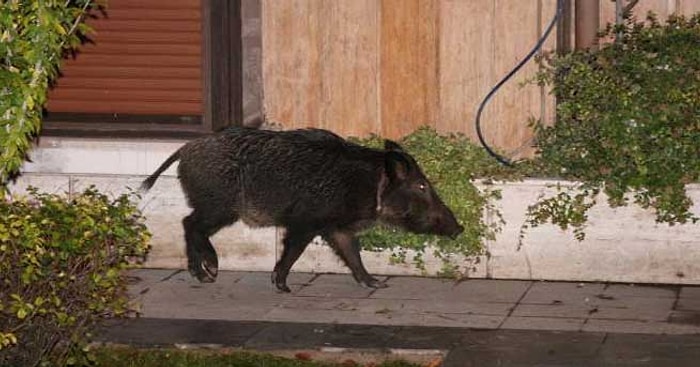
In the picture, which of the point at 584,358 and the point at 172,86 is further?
the point at 172,86

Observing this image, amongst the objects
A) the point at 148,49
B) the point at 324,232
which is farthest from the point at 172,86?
the point at 324,232

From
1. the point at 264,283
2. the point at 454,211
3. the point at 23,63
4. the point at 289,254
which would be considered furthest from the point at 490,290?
the point at 23,63

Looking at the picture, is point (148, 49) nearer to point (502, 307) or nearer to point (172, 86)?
point (172, 86)

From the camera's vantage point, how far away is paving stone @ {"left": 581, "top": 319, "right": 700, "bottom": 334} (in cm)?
1052

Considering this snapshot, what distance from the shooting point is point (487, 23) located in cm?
1290

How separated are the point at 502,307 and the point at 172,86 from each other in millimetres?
3675

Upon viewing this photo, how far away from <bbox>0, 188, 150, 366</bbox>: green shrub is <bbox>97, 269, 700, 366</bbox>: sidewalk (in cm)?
166

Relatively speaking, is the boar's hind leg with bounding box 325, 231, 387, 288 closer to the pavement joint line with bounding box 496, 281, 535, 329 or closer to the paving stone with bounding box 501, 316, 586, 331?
the pavement joint line with bounding box 496, 281, 535, 329

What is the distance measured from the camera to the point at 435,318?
11.0 metres

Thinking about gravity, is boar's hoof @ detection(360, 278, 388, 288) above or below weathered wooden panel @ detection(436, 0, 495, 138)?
below

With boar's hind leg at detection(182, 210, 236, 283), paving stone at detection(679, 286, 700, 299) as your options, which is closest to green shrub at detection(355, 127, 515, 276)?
boar's hind leg at detection(182, 210, 236, 283)

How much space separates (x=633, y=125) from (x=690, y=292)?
126 cm

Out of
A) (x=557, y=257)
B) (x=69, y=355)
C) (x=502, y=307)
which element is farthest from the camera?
(x=557, y=257)

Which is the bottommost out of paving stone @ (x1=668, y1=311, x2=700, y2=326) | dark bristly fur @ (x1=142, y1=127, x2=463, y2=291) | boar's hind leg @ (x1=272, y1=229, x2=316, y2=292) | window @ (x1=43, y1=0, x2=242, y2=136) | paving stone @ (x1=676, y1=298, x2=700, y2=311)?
paving stone @ (x1=668, y1=311, x2=700, y2=326)
